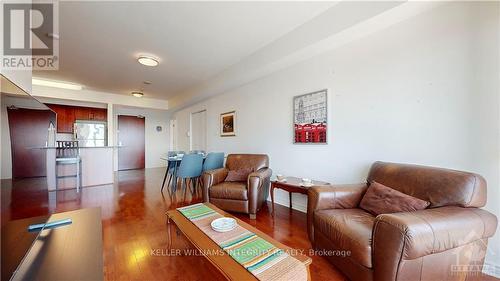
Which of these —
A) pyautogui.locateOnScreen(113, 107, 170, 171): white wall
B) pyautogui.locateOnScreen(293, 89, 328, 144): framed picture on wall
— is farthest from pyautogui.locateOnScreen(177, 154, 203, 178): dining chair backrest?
pyautogui.locateOnScreen(113, 107, 170, 171): white wall

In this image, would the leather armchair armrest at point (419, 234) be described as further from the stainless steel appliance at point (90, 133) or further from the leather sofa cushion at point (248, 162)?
the stainless steel appliance at point (90, 133)

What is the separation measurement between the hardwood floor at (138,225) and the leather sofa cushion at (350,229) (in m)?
0.31

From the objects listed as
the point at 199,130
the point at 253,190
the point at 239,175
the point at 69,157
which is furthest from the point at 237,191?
the point at 69,157

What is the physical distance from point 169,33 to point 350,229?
3004mm

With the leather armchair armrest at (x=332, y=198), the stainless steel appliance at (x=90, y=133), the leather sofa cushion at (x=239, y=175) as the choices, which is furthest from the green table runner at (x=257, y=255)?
the stainless steel appliance at (x=90, y=133)

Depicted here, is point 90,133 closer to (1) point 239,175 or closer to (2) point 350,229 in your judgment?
(1) point 239,175

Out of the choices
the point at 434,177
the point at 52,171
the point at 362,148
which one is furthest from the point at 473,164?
the point at 52,171

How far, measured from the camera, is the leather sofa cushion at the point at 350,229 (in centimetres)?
125

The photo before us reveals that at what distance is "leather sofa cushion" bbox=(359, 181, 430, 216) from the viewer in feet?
4.79

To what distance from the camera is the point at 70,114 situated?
19.2ft

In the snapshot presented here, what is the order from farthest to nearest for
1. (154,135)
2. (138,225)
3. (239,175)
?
(154,135), (239,175), (138,225)

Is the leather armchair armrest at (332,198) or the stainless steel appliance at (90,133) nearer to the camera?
the leather armchair armrest at (332,198)

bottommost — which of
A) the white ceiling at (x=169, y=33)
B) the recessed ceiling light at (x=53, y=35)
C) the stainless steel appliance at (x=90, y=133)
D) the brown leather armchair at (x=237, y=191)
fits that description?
the brown leather armchair at (x=237, y=191)

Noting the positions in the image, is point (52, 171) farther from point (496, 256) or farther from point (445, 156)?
point (496, 256)
